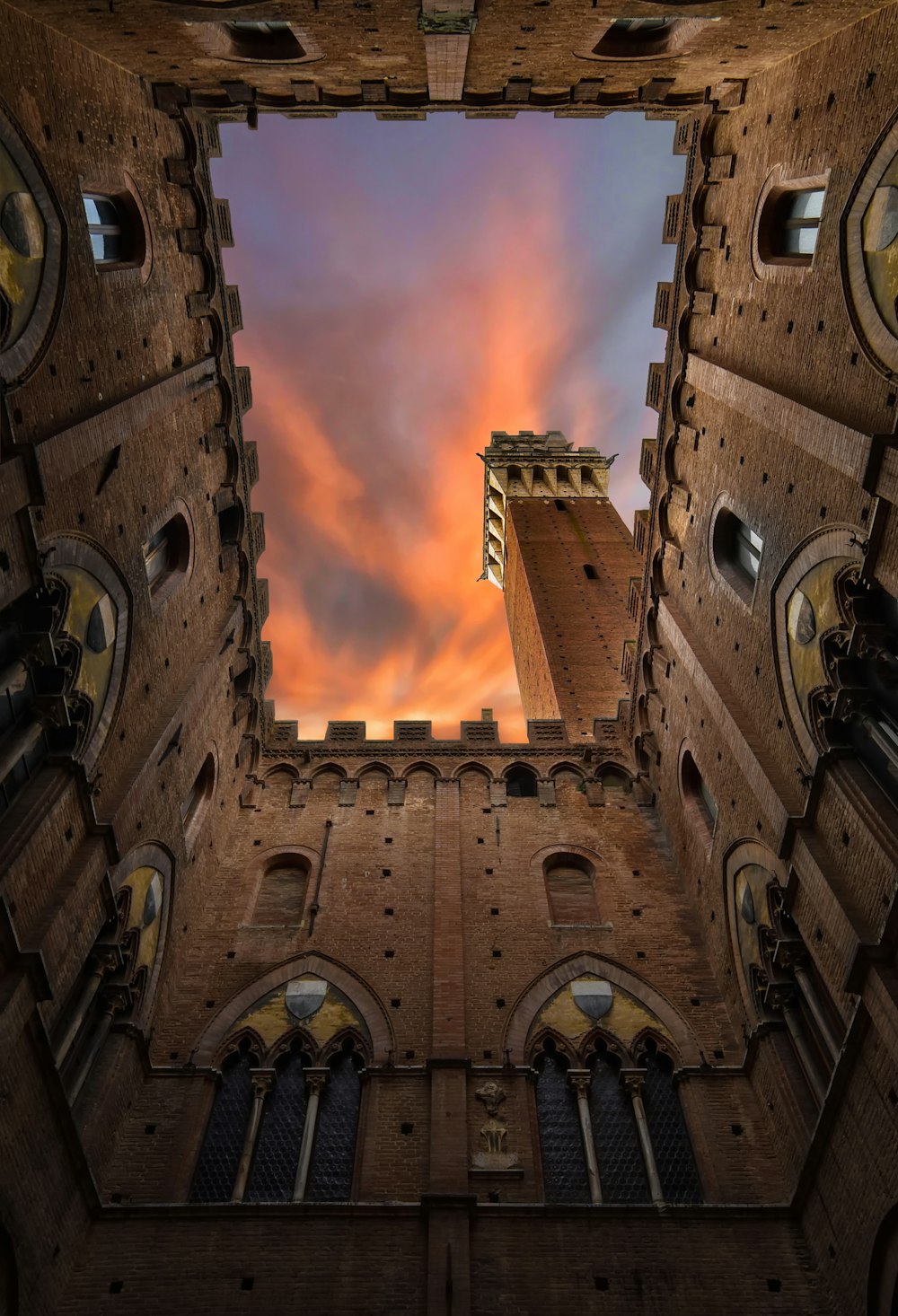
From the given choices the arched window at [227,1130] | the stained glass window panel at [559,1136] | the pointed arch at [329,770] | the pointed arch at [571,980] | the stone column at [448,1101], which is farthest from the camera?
the pointed arch at [329,770]

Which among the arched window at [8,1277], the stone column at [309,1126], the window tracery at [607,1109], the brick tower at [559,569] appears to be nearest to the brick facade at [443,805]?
the arched window at [8,1277]

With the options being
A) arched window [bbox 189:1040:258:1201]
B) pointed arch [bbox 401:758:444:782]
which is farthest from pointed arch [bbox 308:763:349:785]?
arched window [bbox 189:1040:258:1201]

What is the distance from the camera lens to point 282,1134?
11320 mm

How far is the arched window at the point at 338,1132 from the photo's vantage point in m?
10.6

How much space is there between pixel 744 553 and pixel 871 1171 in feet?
28.8

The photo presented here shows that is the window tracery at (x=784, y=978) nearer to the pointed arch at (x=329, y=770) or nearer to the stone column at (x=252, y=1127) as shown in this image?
the stone column at (x=252, y=1127)

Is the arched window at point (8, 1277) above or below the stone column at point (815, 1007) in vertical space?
below

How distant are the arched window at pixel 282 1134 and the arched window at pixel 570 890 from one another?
15.7 feet

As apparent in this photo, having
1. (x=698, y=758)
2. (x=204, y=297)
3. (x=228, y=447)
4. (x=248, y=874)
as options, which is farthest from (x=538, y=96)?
(x=248, y=874)

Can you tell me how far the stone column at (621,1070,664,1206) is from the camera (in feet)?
34.6

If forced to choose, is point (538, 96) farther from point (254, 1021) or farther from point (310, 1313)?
point (310, 1313)

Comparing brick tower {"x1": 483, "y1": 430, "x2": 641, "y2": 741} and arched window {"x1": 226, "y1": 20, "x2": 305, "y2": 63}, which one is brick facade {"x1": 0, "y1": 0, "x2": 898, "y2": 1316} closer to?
arched window {"x1": 226, "y1": 20, "x2": 305, "y2": 63}

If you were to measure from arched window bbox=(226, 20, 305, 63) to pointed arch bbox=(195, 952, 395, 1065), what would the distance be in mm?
14041

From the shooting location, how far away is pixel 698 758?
14.8 meters
